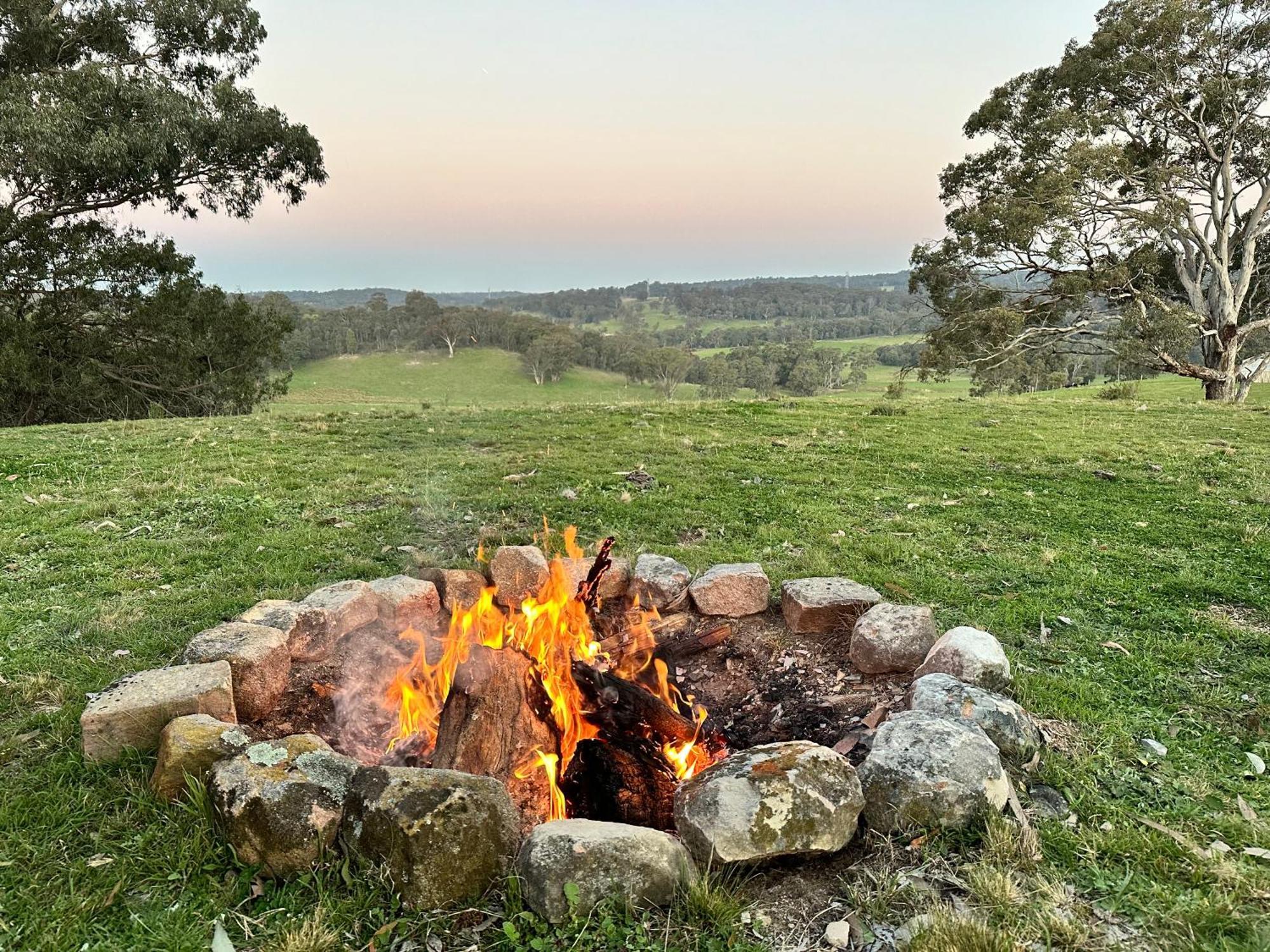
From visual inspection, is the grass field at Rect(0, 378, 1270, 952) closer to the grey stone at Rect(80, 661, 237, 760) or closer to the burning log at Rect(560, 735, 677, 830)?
the grey stone at Rect(80, 661, 237, 760)

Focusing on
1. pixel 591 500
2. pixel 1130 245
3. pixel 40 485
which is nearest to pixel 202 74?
pixel 40 485

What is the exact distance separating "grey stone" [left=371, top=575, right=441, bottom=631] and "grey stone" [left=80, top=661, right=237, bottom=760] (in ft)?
3.82

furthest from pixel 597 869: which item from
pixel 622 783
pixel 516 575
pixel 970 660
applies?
pixel 516 575

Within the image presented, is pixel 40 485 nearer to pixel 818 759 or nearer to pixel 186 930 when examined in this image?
pixel 186 930

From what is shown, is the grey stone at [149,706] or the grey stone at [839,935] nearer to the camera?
the grey stone at [839,935]

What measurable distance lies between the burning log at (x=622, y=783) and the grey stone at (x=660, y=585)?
5.18 feet

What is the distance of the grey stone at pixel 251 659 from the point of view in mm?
3543

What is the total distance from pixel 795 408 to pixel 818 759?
574 inches

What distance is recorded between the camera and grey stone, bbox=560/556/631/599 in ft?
15.7

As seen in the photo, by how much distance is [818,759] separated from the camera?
2736 mm

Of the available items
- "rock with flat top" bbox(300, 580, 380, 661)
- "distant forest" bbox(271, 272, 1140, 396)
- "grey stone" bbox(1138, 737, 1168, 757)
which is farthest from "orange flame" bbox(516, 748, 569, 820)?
"distant forest" bbox(271, 272, 1140, 396)

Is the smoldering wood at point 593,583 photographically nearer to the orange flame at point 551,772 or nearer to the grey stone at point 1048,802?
the orange flame at point 551,772

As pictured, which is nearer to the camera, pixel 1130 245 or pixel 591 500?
pixel 591 500

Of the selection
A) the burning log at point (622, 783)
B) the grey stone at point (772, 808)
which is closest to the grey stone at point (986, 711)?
the grey stone at point (772, 808)
